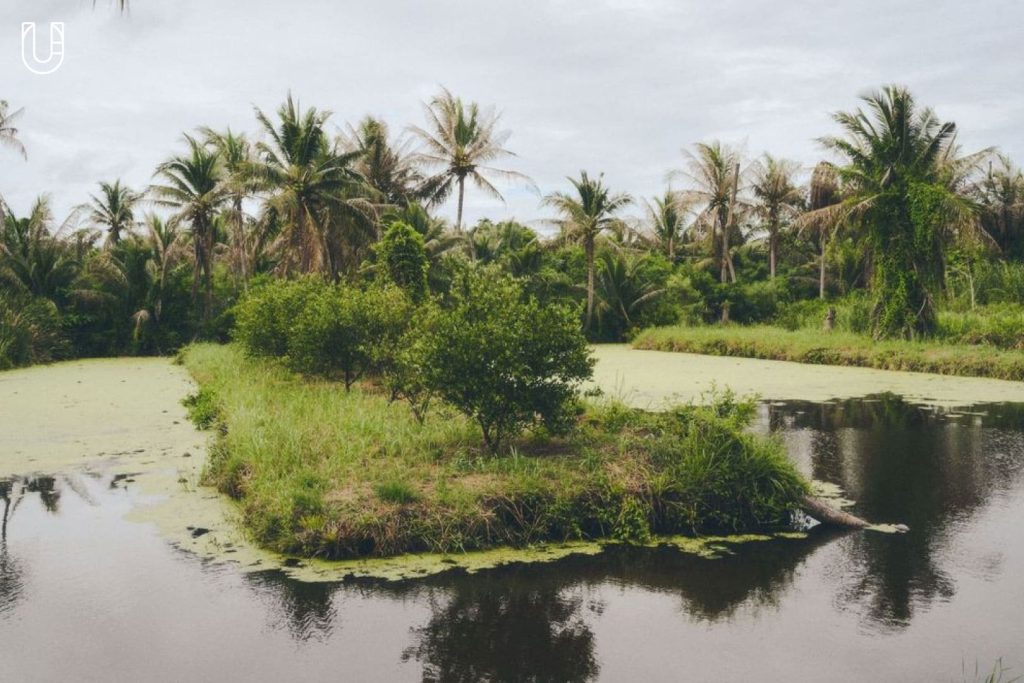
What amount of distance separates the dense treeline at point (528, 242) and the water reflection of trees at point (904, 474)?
8.05 metres

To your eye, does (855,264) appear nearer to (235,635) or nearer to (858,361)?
(858,361)

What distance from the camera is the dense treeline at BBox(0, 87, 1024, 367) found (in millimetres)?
21531

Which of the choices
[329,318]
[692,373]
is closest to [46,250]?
[329,318]

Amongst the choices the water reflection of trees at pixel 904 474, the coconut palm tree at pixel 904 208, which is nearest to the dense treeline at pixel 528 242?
the coconut palm tree at pixel 904 208

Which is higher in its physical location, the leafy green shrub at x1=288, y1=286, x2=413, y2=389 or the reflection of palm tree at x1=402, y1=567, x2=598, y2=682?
the leafy green shrub at x1=288, y1=286, x2=413, y2=389

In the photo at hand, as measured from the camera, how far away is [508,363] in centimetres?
746

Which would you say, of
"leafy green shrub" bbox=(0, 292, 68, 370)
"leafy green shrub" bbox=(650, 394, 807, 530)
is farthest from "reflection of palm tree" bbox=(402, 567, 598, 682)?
"leafy green shrub" bbox=(0, 292, 68, 370)

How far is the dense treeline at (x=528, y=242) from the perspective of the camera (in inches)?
848

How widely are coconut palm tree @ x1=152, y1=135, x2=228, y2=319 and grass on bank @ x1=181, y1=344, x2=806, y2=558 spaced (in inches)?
810

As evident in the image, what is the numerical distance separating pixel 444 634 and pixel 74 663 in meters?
1.97

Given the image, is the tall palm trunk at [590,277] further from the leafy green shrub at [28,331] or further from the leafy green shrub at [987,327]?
the leafy green shrub at [28,331]

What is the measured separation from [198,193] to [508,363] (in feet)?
76.2

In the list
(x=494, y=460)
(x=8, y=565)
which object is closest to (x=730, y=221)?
(x=494, y=460)

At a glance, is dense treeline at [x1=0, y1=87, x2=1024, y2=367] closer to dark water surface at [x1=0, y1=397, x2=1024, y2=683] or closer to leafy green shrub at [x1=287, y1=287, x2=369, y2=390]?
leafy green shrub at [x1=287, y1=287, x2=369, y2=390]
